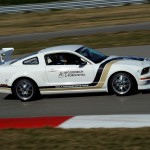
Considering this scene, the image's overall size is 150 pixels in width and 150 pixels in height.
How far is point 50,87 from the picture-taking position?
1280 centimetres

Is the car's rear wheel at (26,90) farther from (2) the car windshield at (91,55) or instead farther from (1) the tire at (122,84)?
(1) the tire at (122,84)

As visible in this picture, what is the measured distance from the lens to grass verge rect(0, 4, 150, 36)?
2925 cm

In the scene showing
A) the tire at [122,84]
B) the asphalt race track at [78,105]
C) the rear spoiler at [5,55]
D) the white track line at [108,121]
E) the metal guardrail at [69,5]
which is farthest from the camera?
the metal guardrail at [69,5]

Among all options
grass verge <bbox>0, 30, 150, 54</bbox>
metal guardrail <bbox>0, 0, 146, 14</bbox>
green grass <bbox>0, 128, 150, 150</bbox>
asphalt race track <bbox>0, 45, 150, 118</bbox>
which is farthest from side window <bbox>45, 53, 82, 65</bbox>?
metal guardrail <bbox>0, 0, 146, 14</bbox>

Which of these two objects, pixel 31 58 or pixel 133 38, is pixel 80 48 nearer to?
pixel 31 58

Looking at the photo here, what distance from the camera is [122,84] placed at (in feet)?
39.7

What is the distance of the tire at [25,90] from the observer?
42.3 ft

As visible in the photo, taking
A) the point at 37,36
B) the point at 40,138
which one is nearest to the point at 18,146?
the point at 40,138

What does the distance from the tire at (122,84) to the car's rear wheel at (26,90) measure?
2098 millimetres

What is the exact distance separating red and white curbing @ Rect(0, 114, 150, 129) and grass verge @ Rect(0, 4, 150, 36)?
18.3 m

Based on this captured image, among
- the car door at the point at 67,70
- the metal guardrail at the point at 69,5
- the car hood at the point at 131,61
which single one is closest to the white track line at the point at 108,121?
the car door at the point at 67,70

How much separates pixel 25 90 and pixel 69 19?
19.0 meters

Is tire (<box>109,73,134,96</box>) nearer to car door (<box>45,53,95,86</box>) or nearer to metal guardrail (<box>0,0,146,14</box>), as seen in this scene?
car door (<box>45,53,95,86</box>)

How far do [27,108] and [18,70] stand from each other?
1.24m
